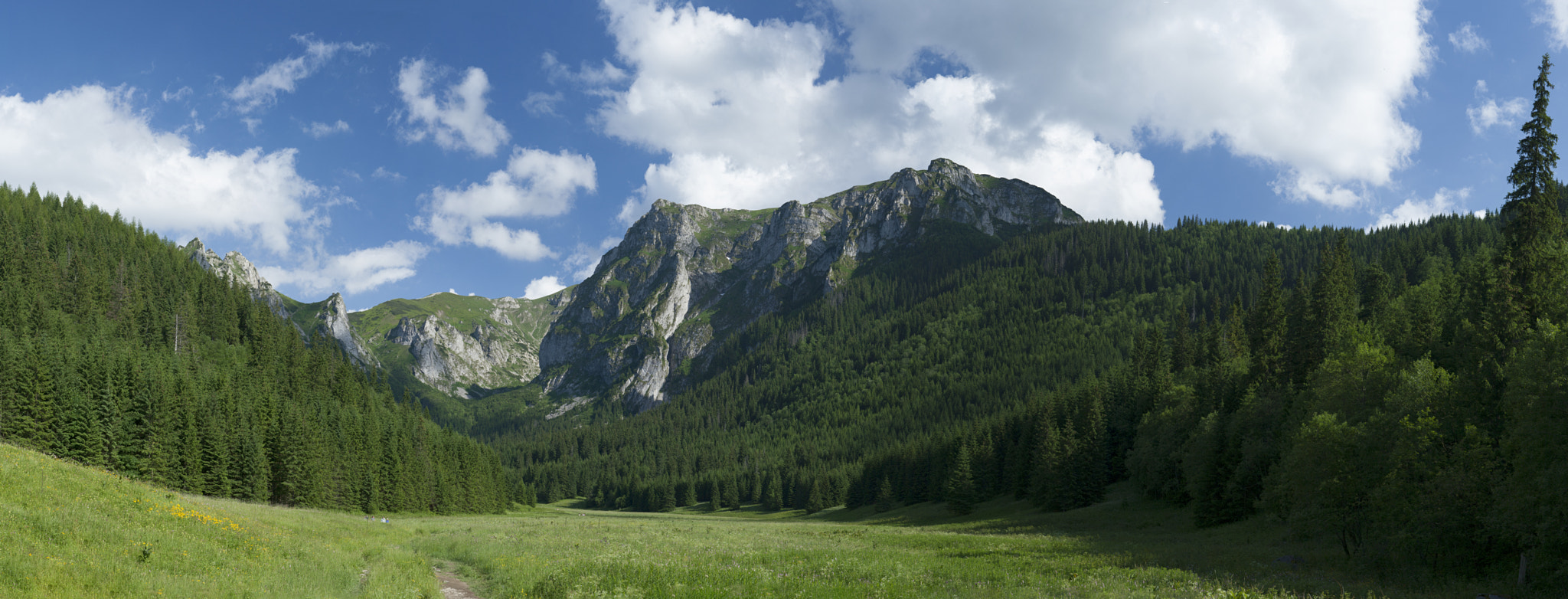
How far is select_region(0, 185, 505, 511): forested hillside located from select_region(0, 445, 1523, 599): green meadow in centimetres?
4007

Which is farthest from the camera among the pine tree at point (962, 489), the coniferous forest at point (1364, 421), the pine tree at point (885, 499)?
the pine tree at point (885, 499)

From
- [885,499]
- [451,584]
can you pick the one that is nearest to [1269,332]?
[885,499]

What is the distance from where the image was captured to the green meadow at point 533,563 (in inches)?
656

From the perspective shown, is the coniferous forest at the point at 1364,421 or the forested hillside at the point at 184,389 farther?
the forested hillside at the point at 184,389

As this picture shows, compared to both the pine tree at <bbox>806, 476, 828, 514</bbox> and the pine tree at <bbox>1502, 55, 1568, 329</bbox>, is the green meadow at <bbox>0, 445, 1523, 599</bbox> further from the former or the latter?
the pine tree at <bbox>806, 476, 828, 514</bbox>

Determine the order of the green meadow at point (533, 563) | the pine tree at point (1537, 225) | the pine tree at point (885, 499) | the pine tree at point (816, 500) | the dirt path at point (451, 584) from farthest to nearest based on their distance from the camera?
the pine tree at point (816, 500) → the pine tree at point (885, 499) → the pine tree at point (1537, 225) → the dirt path at point (451, 584) → the green meadow at point (533, 563)

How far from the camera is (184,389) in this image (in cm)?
6706

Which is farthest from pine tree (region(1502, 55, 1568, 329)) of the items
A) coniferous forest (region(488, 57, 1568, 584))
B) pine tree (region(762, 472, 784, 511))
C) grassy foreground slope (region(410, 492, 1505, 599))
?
pine tree (region(762, 472, 784, 511))

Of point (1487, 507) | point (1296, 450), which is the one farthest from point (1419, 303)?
point (1487, 507)

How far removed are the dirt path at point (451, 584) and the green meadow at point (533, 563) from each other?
551mm

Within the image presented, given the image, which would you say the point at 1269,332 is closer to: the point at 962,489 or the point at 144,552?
the point at 962,489

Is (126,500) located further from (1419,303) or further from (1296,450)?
(1419,303)

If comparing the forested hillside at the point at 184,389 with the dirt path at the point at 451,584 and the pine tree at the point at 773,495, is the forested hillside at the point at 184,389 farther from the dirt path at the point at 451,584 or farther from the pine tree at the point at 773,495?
the pine tree at the point at 773,495

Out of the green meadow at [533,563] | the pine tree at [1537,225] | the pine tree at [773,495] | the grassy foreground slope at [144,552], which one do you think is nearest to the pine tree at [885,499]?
the pine tree at [773,495]
